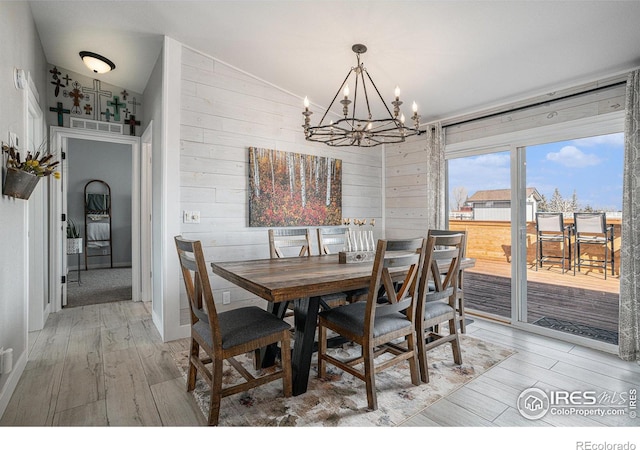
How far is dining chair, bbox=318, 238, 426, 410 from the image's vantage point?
1874mm

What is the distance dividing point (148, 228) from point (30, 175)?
215 cm

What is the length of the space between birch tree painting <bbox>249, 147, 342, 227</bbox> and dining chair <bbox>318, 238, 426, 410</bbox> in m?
1.64

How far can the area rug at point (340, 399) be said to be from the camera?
1.81m

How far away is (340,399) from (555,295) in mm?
2574

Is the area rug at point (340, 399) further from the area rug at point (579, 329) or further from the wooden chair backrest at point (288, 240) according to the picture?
the area rug at point (579, 329)

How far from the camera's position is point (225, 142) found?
3.26m

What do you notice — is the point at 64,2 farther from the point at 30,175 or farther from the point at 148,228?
the point at 148,228

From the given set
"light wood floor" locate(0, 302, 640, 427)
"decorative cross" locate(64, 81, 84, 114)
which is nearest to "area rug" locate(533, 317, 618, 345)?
"light wood floor" locate(0, 302, 640, 427)

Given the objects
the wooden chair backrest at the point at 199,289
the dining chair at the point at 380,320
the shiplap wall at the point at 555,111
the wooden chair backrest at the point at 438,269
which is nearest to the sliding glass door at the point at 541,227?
the shiplap wall at the point at 555,111

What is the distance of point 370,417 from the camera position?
1.83m

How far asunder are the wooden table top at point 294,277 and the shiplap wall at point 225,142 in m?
0.88

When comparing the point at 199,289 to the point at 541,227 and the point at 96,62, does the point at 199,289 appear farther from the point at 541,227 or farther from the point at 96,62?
the point at 541,227

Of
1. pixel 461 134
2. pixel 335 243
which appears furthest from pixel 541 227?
pixel 335 243

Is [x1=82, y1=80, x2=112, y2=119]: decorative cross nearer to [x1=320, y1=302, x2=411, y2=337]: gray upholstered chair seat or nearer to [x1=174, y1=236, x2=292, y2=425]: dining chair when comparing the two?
[x1=174, y1=236, x2=292, y2=425]: dining chair
